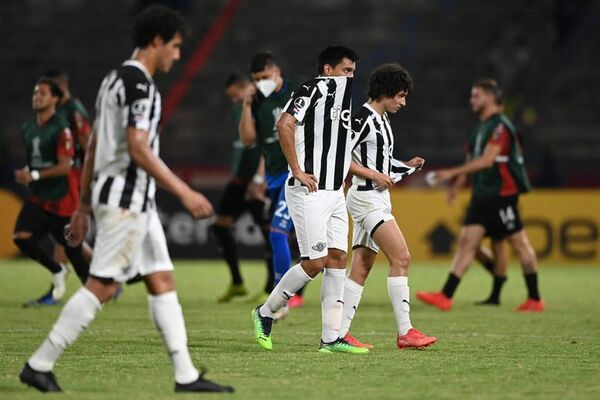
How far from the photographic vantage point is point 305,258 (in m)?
8.51

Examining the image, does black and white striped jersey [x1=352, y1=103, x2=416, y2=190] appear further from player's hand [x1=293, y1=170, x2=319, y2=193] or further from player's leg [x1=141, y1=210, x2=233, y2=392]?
player's leg [x1=141, y1=210, x2=233, y2=392]

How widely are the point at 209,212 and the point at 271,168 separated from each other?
226 inches

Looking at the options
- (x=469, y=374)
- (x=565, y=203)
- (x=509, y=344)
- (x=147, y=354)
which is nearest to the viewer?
(x=469, y=374)

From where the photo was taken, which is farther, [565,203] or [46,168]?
[565,203]

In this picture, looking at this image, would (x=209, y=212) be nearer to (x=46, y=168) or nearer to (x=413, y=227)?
(x=46, y=168)

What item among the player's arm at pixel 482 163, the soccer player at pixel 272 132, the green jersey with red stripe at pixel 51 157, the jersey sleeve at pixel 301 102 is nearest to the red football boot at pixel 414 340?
the jersey sleeve at pixel 301 102

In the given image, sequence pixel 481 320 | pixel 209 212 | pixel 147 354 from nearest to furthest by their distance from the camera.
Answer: pixel 209 212, pixel 147 354, pixel 481 320

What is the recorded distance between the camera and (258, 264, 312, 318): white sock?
862 cm

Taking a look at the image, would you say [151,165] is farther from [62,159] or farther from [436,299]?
[436,299]

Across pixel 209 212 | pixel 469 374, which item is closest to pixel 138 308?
pixel 469 374

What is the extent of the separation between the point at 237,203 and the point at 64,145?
2.44m

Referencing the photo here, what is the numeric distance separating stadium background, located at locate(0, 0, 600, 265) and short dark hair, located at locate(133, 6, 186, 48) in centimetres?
1687

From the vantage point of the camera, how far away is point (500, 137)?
1340 cm

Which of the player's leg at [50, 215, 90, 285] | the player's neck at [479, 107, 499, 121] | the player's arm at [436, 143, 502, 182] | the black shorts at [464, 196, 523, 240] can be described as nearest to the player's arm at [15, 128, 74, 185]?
the player's leg at [50, 215, 90, 285]
